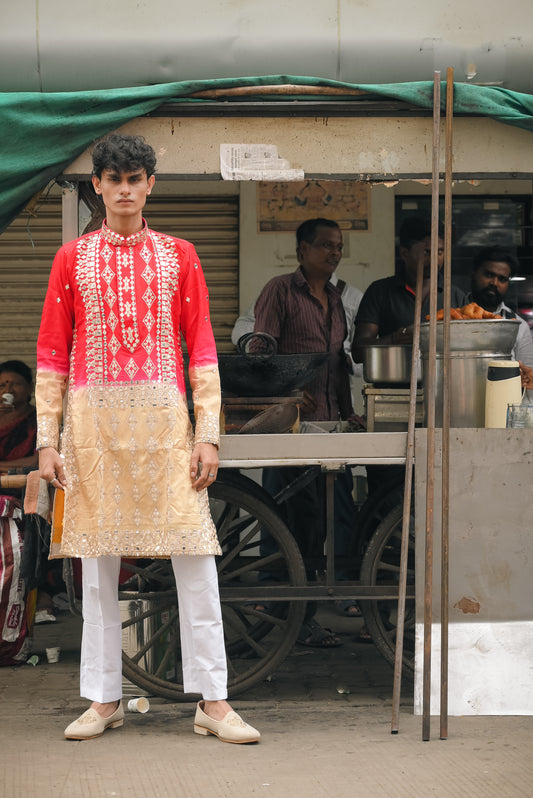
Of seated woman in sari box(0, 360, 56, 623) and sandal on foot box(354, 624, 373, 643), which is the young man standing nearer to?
sandal on foot box(354, 624, 373, 643)

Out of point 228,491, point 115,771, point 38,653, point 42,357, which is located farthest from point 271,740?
point 38,653

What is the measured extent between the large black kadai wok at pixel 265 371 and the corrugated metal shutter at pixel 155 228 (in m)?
2.66

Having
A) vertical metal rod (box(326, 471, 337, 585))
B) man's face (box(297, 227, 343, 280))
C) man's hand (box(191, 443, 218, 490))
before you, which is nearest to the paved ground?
vertical metal rod (box(326, 471, 337, 585))

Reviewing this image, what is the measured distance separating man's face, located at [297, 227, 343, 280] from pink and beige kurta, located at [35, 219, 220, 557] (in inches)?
74.2

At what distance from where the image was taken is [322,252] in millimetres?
5473

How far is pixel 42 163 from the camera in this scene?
3.99m

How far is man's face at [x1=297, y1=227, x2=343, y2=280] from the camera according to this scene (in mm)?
5449

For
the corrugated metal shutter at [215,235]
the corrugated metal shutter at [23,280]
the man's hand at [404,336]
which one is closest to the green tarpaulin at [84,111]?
the man's hand at [404,336]

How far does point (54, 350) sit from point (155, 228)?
3521 millimetres

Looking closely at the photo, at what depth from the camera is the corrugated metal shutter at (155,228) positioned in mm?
7078

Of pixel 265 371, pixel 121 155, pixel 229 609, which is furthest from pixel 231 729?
pixel 121 155

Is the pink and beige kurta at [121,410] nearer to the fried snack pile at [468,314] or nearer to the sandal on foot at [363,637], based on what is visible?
the fried snack pile at [468,314]

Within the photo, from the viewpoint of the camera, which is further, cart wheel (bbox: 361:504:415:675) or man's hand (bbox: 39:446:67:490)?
cart wheel (bbox: 361:504:415:675)

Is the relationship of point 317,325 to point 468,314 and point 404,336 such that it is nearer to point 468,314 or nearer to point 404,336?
point 404,336
